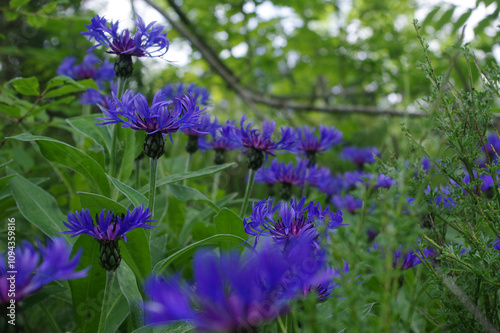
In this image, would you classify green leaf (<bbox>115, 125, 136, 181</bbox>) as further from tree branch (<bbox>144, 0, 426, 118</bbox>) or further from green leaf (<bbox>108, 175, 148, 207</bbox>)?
tree branch (<bbox>144, 0, 426, 118</bbox>)

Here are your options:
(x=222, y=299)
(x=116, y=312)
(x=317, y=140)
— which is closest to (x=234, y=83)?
(x=317, y=140)

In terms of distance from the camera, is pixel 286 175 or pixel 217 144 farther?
pixel 217 144

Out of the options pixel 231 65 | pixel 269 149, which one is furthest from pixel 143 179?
pixel 231 65

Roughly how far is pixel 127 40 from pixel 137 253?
0.78 metres

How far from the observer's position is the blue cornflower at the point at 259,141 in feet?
5.33

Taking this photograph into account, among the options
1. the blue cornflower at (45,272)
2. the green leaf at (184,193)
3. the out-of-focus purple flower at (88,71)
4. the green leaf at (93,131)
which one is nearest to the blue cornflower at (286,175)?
the green leaf at (184,193)

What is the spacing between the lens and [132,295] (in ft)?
4.01

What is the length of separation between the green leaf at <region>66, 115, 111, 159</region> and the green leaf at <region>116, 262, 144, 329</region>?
562mm

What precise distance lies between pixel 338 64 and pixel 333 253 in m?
3.99

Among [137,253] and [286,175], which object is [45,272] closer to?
[137,253]

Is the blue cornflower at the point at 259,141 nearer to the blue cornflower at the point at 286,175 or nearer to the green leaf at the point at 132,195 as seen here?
the blue cornflower at the point at 286,175

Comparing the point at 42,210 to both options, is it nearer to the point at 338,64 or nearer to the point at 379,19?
the point at 338,64

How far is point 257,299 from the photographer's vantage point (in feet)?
1.78

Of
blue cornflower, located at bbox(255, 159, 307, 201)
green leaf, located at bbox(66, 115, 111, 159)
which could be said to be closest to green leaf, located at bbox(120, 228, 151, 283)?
green leaf, located at bbox(66, 115, 111, 159)
